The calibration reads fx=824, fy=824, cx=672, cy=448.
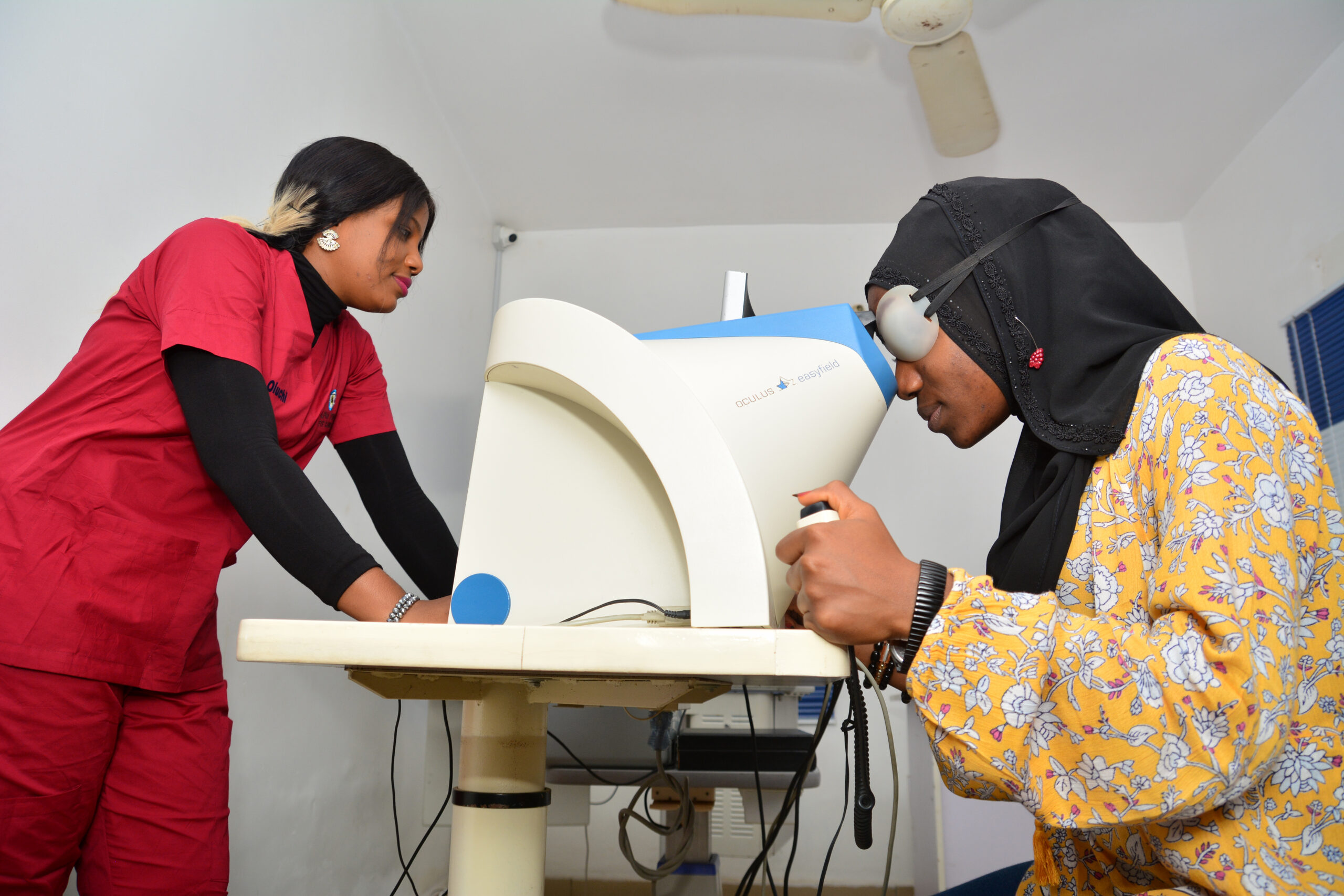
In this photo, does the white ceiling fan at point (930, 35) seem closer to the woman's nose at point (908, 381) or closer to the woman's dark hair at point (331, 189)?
the woman's dark hair at point (331, 189)

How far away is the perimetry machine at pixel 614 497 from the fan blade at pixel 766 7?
1.34 metres

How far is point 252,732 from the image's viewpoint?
5.71ft

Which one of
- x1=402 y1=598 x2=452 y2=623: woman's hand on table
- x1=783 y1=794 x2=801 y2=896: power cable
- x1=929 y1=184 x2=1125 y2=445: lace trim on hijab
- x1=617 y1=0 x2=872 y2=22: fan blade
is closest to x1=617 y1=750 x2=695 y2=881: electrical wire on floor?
x1=783 y1=794 x2=801 y2=896: power cable

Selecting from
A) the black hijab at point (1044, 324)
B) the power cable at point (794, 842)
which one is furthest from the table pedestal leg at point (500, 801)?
the black hijab at point (1044, 324)

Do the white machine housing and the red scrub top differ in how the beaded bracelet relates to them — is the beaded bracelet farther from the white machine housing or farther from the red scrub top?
the red scrub top

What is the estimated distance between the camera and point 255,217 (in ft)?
5.95

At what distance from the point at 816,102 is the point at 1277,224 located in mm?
1656

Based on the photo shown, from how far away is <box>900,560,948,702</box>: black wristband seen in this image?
2.15 feet

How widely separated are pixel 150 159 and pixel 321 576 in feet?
3.45

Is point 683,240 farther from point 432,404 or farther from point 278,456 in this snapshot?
point 278,456

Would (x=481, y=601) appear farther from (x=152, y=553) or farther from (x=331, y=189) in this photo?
(x=331, y=189)

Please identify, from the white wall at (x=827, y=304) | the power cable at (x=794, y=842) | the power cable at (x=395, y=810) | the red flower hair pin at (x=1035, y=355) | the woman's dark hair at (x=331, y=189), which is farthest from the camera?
the white wall at (x=827, y=304)

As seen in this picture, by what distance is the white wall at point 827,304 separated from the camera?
301cm

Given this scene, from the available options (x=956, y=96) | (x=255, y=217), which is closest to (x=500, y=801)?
(x=255, y=217)
